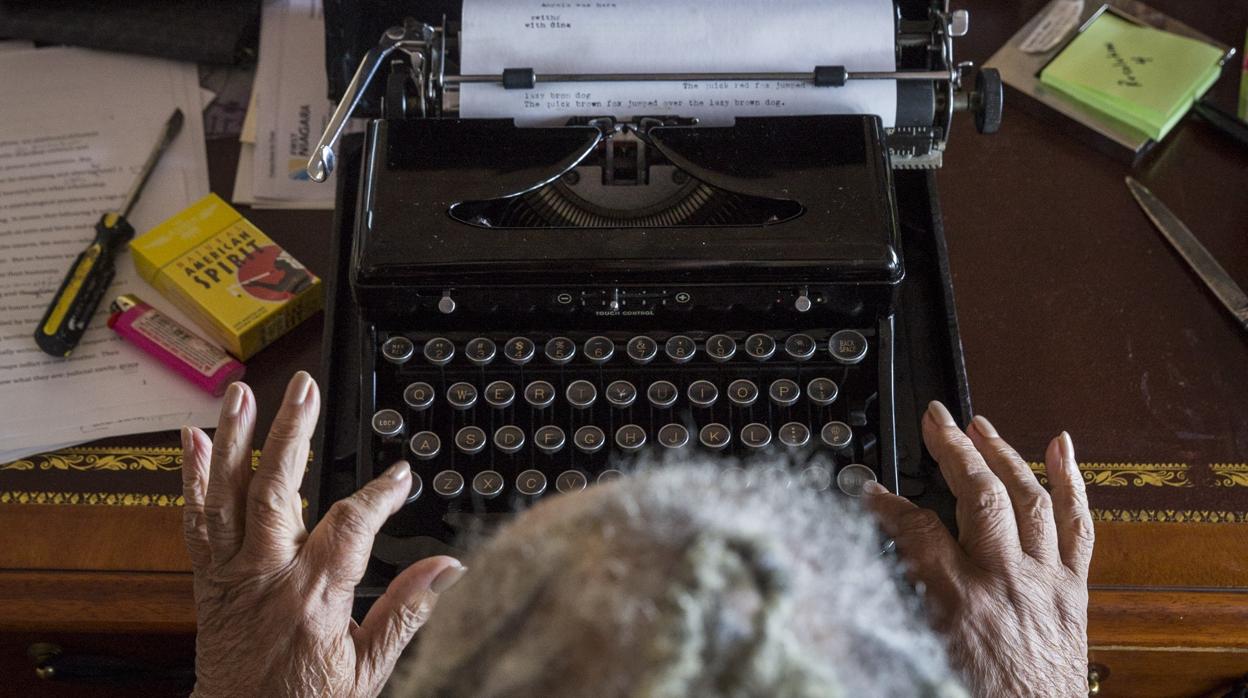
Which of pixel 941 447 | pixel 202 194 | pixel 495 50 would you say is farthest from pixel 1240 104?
pixel 202 194

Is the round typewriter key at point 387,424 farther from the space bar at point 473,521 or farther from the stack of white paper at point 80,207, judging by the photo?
the stack of white paper at point 80,207

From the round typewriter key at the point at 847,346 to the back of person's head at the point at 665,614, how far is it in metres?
0.73

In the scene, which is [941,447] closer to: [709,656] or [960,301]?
[960,301]

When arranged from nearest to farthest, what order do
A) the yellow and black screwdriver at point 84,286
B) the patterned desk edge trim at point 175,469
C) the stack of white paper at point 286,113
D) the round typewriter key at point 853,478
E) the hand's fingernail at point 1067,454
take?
the hand's fingernail at point 1067,454 < the round typewriter key at point 853,478 < the patterned desk edge trim at point 175,469 < the yellow and black screwdriver at point 84,286 < the stack of white paper at point 286,113

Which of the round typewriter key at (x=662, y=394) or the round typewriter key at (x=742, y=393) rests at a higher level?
the round typewriter key at (x=742, y=393)

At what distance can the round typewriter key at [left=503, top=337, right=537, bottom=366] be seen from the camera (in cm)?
126

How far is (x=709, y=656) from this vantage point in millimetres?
434

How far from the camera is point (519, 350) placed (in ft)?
4.17

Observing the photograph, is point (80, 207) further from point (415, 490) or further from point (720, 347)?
point (720, 347)

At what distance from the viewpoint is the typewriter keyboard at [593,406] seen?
48.9 inches

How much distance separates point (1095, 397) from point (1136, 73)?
1.78ft

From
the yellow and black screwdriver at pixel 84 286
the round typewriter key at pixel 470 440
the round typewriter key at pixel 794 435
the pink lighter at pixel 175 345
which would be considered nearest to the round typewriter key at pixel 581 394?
the round typewriter key at pixel 470 440

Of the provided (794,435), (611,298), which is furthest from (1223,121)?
(611,298)

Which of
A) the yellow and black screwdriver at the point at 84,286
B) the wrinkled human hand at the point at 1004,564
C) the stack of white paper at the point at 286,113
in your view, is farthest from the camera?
the stack of white paper at the point at 286,113
